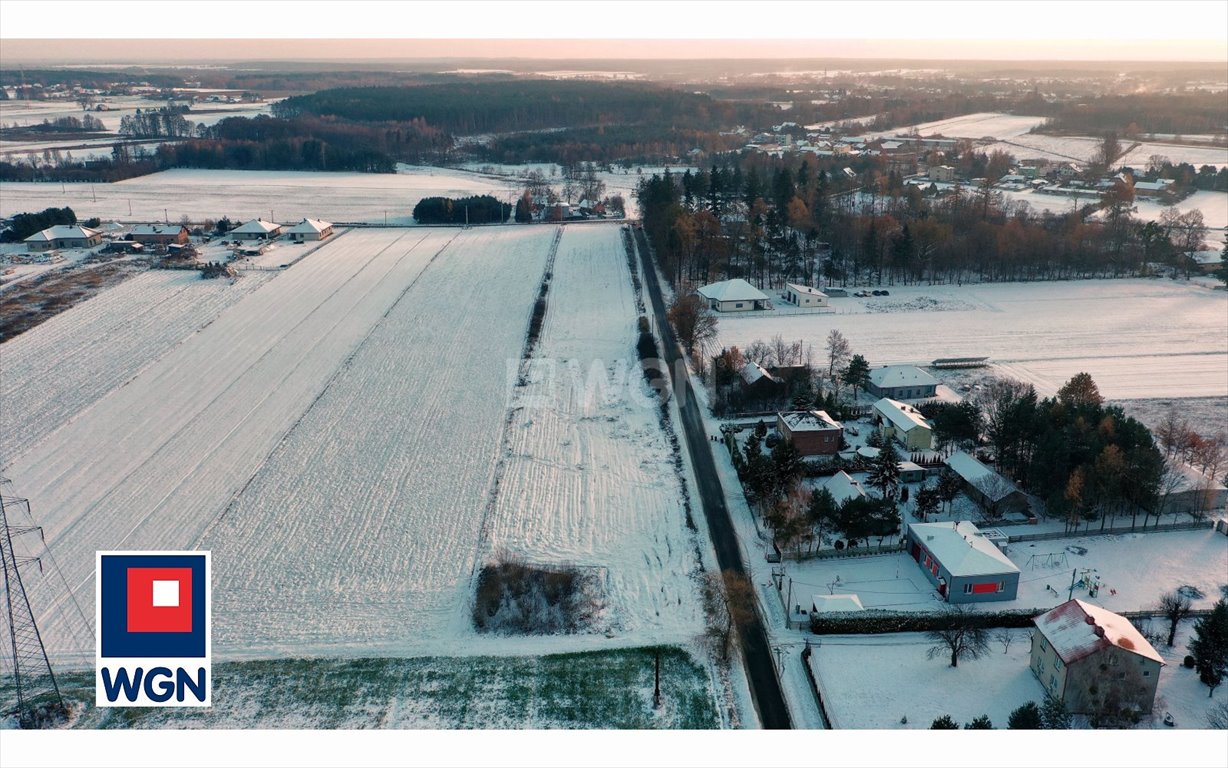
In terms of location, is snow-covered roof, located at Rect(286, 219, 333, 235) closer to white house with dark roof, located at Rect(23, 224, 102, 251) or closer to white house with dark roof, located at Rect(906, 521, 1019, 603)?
white house with dark roof, located at Rect(23, 224, 102, 251)

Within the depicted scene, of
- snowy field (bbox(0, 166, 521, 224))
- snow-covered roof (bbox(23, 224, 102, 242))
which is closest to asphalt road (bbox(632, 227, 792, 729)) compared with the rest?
snowy field (bbox(0, 166, 521, 224))

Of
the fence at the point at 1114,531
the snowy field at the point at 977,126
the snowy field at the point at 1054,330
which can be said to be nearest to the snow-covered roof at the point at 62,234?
the snowy field at the point at 1054,330

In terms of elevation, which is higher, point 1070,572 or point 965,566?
point 965,566

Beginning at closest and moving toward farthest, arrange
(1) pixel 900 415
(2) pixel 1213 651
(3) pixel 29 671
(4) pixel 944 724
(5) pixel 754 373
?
(4) pixel 944 724 → (2) pixel 1213 651 → (3) pixel 29 671 → (1) pixel 900 415 → (5) pixel 754 373

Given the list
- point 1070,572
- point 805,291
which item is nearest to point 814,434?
point 1070,572

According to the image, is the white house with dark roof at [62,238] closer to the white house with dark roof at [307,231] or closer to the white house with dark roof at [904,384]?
the white house with dark roof at [307,231]

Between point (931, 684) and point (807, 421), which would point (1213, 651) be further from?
point (807, 421)

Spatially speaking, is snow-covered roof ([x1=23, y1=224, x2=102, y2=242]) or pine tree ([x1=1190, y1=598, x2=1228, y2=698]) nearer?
pine tree ([x1=1190, y1=598, x2=1228, y2=698])
